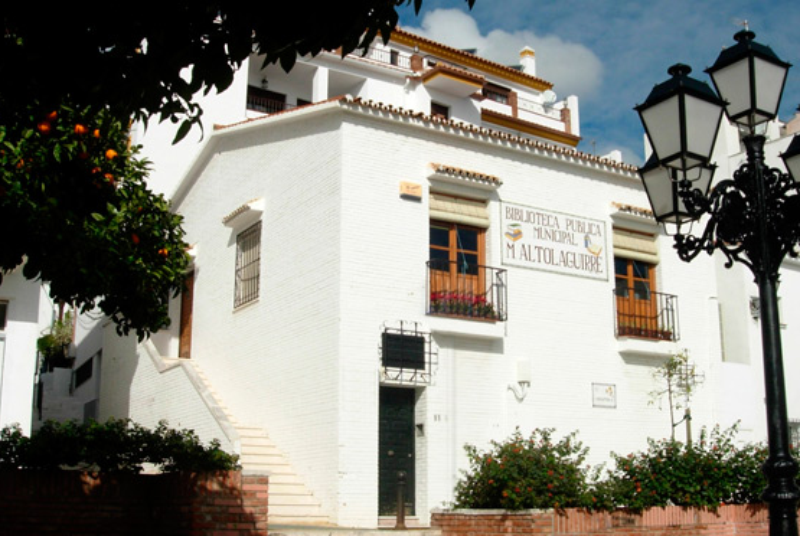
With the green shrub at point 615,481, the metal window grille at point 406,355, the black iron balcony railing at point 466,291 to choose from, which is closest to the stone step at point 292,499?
the metal window grille at point 406,355

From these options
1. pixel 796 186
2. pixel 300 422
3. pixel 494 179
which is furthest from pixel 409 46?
pixel 796 186

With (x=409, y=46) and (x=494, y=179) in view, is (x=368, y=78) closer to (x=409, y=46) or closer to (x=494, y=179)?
(x=409, y=46)

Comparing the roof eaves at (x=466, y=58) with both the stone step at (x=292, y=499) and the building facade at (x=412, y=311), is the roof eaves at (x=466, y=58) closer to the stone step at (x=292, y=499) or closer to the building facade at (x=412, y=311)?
the building facade at (x=412, y=311)

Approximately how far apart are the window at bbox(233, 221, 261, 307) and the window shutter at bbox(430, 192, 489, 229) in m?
3.68

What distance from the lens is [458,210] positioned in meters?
17.2

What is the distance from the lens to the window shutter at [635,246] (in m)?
19.2

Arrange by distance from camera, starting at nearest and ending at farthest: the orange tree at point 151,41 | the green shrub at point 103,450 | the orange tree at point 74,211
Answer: the orange tree at point 151,41 → the orange tree at point 74,211 → the green shrub at point 103,450

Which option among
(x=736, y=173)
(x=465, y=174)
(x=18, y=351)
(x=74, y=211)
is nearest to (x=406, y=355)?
(x=465, y=174)

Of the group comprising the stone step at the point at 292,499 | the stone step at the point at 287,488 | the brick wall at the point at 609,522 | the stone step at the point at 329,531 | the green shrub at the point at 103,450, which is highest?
the green shrub at the point at 103,450

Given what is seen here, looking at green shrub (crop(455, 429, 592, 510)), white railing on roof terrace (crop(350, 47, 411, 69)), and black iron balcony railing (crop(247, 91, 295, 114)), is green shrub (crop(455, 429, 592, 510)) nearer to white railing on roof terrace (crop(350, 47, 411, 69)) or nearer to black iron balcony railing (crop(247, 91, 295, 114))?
black iron balcony railing (crop(247, 91, 295, 114))

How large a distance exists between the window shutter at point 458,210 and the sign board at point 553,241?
41 centimetres

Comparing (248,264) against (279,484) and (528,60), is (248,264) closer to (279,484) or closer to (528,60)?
(279,484)

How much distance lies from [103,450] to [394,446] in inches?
229

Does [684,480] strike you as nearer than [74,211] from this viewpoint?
No
